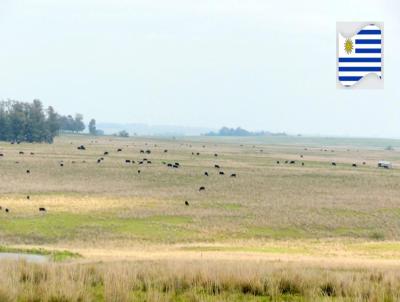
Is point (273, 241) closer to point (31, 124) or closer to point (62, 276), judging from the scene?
point (62, 276)

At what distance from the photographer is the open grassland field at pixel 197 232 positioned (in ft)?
39.4

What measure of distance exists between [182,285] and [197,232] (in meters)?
26.5

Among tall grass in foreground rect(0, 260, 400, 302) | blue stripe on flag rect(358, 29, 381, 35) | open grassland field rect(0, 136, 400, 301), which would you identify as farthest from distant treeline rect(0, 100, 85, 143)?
tall grass in foreground rect(0, 260, 400, 302)

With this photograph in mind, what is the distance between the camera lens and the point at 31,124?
508ft

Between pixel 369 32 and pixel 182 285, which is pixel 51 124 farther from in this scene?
pixel 182 285

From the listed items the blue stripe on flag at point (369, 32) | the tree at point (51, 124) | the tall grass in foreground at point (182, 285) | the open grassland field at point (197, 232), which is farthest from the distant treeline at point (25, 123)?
the tall grass in foreground at point (182, 285)

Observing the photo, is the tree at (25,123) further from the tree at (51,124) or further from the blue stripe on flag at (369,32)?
the blue stripe on flag at (369,32)

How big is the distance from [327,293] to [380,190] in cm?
5507

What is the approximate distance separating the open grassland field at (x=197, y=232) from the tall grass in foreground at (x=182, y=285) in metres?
0.03

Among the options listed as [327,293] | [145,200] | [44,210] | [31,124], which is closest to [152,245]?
[44,210]

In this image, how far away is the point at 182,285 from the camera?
12281 millimetres

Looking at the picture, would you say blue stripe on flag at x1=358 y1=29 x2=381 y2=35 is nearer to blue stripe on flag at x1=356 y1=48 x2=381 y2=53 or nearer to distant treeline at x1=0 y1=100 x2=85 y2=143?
blue stripe on flag at x1=356 y1=48 x2=381 y2=53

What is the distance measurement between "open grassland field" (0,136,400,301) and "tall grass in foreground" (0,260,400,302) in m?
0.03

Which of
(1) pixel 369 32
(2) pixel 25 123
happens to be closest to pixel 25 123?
(2) pixel 25 123
